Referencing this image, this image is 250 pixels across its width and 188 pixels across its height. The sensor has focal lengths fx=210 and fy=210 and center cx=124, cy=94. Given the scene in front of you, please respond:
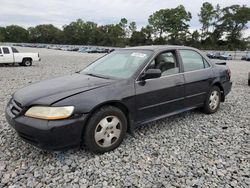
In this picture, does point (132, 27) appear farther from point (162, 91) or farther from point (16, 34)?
point (162, 91)

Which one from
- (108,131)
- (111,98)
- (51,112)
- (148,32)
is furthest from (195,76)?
(148,32)

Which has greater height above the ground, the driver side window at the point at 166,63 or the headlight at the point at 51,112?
the driver side window at the point at 166,63

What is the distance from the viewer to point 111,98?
112 inches

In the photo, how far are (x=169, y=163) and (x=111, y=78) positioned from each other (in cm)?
147

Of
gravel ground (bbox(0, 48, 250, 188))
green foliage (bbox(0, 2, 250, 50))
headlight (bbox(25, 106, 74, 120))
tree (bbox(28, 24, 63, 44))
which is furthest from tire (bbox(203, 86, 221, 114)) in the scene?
tree (bbox(28, 24, 63, 44))

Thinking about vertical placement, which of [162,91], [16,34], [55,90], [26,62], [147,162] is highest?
[16,34]

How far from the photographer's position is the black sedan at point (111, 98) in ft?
8.36

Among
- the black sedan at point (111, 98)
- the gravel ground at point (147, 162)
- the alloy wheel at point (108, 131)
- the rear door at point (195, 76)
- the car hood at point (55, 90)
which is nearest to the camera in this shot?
the gravel ground at point (147, 162)

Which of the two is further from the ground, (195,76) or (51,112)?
(195,76)

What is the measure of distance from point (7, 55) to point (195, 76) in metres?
13.4

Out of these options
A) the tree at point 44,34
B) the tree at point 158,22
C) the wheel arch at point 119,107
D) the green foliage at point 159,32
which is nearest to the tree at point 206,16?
the green foliage at point 159,32

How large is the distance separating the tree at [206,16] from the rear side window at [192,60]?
74.5 meters

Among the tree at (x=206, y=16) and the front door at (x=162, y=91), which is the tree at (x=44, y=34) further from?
the front door at (x=162, y=91)

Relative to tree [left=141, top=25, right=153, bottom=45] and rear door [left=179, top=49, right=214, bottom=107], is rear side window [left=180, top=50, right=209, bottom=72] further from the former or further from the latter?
tree [left=141, top=25, right=153, bottom=45]
